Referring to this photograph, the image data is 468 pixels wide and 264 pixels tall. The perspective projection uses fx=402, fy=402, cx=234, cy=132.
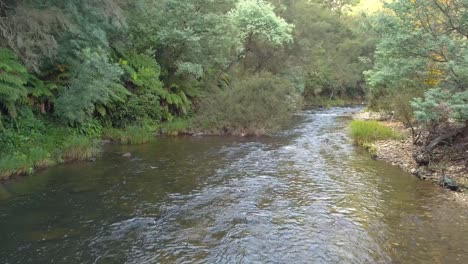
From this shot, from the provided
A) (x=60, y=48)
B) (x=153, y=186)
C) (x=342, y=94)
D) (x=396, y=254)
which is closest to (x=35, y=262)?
(x=153, y=186)

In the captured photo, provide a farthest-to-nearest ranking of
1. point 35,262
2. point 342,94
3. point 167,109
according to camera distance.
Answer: point 342,94 < point 167,109 < point 35,262

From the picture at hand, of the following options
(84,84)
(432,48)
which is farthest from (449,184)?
(84,84)

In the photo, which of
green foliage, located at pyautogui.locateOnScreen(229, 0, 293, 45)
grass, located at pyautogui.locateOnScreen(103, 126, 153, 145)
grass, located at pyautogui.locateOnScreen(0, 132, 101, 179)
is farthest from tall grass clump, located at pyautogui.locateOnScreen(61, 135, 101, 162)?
green foliage, located at pyautogui.locateOnScreen(229, 0, 293, 45)

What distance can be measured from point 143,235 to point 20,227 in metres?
2.46

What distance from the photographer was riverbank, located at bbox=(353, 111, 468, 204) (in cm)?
1123

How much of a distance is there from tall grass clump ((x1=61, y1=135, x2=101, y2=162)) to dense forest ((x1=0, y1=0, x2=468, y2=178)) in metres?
0.04

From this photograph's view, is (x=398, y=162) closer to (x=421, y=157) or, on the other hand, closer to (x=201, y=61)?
(x=421, y=157)

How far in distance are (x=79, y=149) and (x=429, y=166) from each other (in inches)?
454

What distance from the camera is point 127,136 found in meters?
17.5

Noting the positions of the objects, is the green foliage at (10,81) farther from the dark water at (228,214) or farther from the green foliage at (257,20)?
the green foliage at (257,20)

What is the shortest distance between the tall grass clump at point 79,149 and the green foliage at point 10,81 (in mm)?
2022

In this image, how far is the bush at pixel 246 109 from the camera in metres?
20.9

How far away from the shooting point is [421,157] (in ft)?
42.5

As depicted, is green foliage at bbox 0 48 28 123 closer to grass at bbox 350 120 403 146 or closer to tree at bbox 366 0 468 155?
tree at bbox 366 0 468 155
